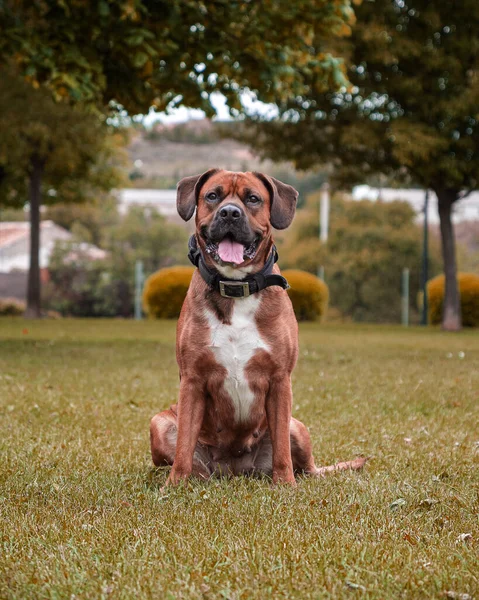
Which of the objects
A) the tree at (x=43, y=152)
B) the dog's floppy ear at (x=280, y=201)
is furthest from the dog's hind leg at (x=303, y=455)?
the tree at (x=43, y=152)

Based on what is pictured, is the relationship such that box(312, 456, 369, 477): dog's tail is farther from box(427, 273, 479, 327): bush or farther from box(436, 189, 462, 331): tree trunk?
box(427, 273, 479, 327): bush

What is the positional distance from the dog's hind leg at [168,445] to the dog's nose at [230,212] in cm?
124

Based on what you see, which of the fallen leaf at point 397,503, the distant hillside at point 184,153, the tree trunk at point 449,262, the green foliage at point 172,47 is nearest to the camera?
the fallen leaf at point 397,503

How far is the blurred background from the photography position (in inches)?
440

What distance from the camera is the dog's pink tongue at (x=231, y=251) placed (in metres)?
4.27

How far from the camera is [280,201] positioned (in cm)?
448

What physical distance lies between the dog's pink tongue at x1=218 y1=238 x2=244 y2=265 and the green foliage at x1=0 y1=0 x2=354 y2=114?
6.60 meters

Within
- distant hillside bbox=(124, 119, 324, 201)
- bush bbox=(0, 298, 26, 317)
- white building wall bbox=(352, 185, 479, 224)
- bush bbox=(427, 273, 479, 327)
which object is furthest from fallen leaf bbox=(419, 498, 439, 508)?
distant hillside bbox=(124, 119, 324, 201)

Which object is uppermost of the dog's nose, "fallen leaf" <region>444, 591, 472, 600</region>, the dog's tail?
the dog's nose

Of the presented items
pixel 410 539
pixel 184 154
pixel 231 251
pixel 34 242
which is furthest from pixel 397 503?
pixel 184 154

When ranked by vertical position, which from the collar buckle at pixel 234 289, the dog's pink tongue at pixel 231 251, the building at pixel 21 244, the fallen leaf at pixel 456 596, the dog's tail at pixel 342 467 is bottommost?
the dog's tail at pixel 342 467

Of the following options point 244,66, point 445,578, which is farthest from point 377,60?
point 445,578

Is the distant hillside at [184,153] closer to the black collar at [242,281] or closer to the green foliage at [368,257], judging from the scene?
the green foliage at [368,257]

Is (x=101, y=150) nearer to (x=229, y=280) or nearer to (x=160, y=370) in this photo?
(x=160, y=370)
